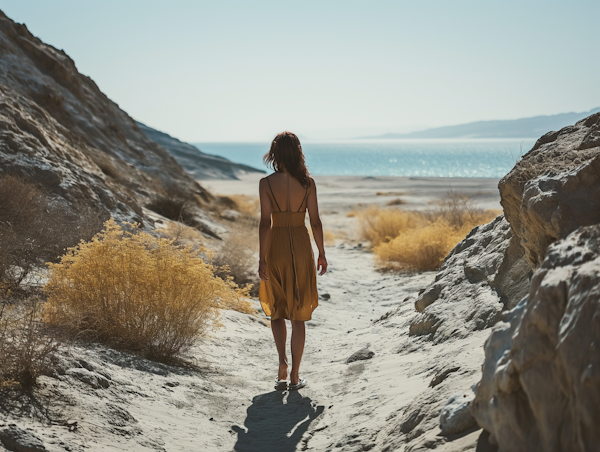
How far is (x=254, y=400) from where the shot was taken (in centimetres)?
381

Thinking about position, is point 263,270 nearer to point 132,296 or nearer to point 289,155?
point 289,155

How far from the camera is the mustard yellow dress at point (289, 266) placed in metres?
3.83

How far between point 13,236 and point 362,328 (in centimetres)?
361

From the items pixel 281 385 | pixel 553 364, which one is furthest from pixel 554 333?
pixel 281 385

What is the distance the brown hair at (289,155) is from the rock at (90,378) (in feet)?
5.81

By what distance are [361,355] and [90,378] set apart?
2.19 metres

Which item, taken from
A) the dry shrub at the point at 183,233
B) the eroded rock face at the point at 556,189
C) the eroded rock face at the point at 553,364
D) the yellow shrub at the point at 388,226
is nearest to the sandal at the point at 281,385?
the eroded rock face at the point at 556,189

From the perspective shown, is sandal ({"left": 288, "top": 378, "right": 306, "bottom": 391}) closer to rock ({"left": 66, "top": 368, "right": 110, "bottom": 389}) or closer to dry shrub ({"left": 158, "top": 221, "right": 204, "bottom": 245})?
rock ({"left": 66, "top": 368, "right": 110, "bottom": 389})

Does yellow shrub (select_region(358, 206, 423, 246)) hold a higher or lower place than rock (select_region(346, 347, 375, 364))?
higher

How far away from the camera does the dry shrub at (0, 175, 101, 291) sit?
473 cm

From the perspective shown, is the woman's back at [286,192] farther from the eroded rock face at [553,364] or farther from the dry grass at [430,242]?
the dry grass at [430,242]

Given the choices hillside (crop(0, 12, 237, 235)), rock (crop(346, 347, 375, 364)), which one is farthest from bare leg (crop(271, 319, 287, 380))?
hillside (crop(0, 12, 237, 235))

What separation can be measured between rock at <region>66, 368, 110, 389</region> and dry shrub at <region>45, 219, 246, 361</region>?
73 cm

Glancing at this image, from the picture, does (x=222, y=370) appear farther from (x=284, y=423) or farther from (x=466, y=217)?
(x=466, y=217)
